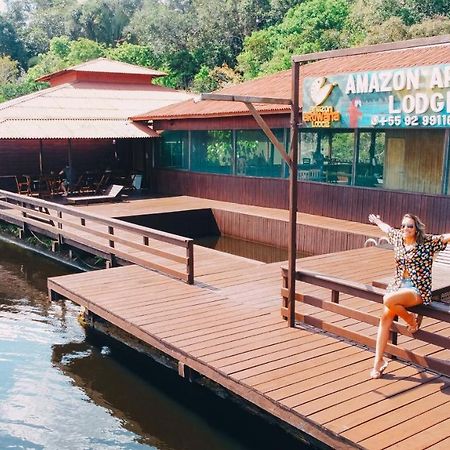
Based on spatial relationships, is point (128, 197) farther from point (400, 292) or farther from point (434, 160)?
point (400, 292)

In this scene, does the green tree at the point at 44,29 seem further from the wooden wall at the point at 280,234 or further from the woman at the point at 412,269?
the woman at the point at 412,269

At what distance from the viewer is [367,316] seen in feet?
17.6

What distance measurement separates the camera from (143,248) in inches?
360

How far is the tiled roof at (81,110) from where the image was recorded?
664 inches

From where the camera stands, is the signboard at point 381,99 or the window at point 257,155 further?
the window at point 257,155

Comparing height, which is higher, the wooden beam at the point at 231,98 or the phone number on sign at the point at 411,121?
the wooden beam at the point at 231,98

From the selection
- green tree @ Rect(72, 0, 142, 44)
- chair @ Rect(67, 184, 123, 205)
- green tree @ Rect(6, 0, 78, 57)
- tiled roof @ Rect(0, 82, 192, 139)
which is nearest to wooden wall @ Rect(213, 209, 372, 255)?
chair @ Rect(67, 184, 123, 205)

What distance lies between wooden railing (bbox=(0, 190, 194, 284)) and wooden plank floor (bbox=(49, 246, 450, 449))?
37 cm

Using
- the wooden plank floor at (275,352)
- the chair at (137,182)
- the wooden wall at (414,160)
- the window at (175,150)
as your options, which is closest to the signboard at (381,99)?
the wooden wall at (414,160)

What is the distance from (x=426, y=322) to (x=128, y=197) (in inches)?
477

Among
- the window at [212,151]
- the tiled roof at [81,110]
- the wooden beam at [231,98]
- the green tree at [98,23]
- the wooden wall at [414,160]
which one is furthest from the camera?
the green tree at [98,23]

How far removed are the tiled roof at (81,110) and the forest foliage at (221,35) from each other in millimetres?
11760

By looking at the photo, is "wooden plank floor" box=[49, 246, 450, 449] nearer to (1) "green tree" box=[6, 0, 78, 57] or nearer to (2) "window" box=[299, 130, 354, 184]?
(2) "window" box=[299, 130, 354, 184]

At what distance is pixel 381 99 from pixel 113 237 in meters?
5.52
